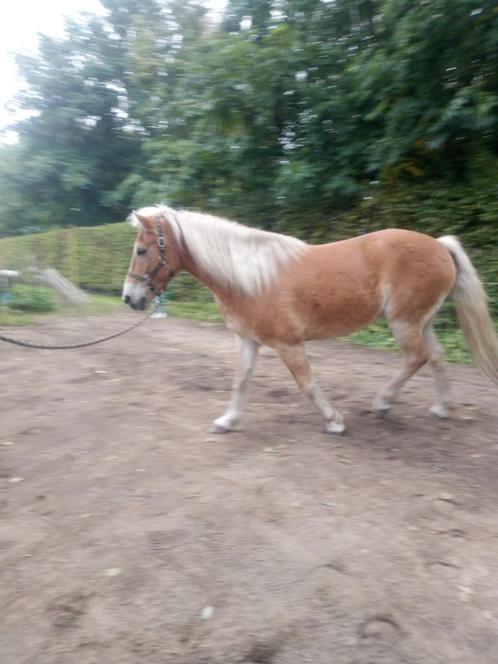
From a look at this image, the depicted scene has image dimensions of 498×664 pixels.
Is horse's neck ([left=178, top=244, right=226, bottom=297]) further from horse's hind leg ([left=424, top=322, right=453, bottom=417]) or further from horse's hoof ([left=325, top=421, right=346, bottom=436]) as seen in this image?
horse's hind leg ([left=424, top=322, right=453, bottom=417])

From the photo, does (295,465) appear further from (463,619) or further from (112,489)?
(463,619)

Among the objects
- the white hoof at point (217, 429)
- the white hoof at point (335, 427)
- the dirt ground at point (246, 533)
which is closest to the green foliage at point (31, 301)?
the dirt ground at point (246, 533)

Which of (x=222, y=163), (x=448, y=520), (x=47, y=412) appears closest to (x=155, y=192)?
(x=222, y=163)

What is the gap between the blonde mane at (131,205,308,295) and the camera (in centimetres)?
417

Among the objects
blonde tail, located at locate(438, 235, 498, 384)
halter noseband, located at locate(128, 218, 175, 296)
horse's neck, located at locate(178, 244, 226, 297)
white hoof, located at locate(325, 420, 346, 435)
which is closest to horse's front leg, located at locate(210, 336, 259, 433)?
horse's neck, located at locate(178, 244, 226, 297)

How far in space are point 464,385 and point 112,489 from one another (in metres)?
3.93

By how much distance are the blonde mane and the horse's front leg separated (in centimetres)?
49

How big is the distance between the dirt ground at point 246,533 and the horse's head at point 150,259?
1.11 meters

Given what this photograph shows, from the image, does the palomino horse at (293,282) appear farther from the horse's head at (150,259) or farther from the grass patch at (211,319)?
the grass patch at (211,319)

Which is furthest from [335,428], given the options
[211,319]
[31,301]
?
[31,301]

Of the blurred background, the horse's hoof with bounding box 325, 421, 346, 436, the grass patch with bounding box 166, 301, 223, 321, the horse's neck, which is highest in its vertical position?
the blurred background

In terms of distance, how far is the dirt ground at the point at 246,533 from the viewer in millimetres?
2172

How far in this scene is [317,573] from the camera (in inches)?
99.6

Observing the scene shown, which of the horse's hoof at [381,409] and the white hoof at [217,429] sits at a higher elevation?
the horse's hoof at [381,409]
